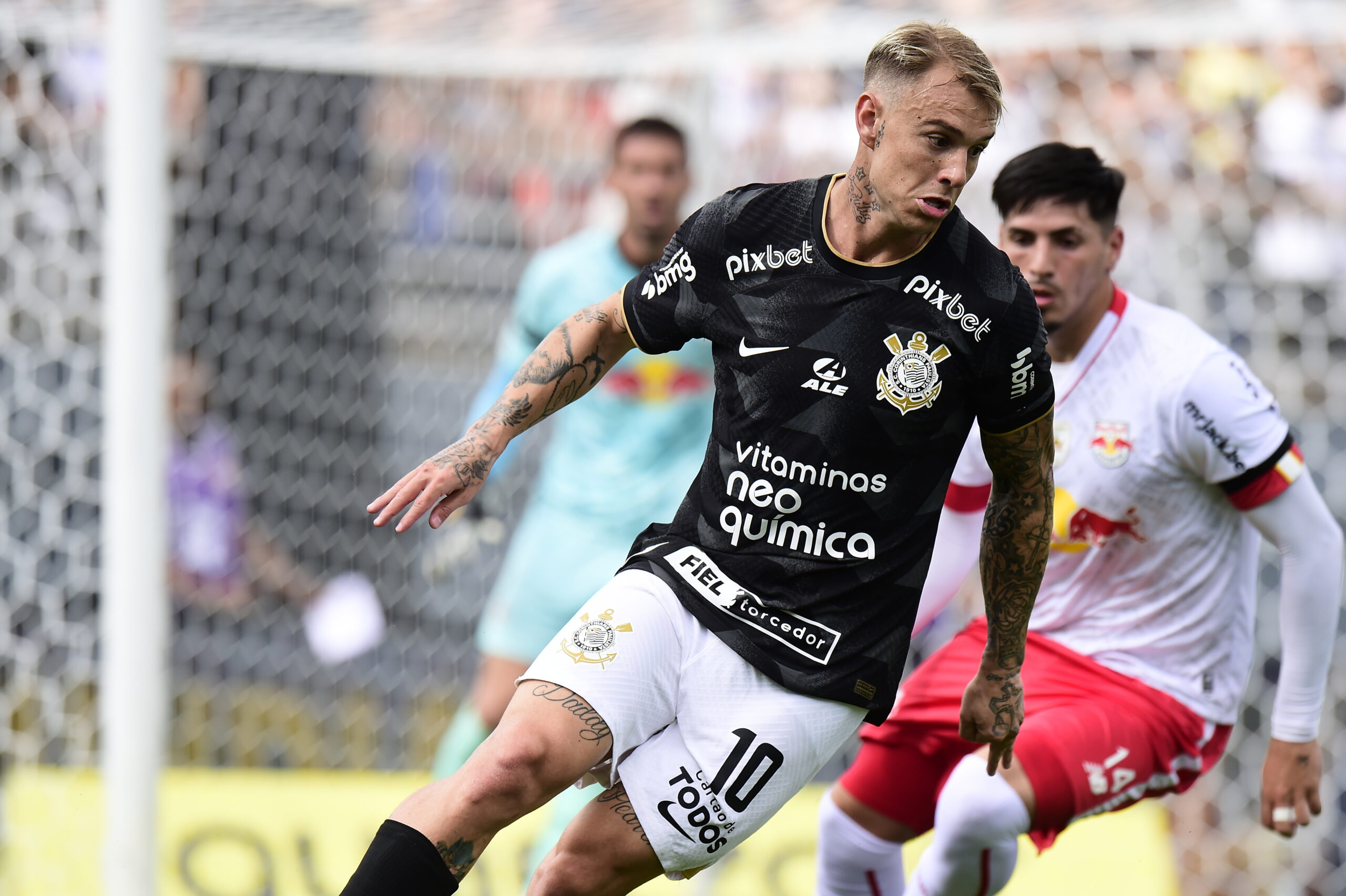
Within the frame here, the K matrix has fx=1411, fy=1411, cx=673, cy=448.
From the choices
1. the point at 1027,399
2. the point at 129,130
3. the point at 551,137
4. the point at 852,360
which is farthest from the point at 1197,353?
the point at 551,137

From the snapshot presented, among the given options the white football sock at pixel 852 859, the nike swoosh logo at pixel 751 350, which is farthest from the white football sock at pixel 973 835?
the nike swoosh logo at pixel 751 350

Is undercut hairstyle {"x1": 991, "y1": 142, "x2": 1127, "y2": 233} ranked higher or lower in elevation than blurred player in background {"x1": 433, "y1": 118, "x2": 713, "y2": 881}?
higher

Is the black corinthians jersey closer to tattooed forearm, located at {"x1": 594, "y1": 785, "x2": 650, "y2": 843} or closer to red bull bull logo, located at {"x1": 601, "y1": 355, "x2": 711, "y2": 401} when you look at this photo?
tattooed forearm, located at {"x1": 594, "y1": 785, "x2": 650, "y2": 843}

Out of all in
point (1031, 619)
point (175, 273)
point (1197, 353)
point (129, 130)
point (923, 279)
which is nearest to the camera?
point (923, 279)

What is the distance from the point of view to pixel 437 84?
24.5 ft

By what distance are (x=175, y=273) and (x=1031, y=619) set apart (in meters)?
4.78

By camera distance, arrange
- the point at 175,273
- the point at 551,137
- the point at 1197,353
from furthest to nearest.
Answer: the point at 551,137, the point at 175,273, the point at 1197,353

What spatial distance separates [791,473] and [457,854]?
3.00 feet

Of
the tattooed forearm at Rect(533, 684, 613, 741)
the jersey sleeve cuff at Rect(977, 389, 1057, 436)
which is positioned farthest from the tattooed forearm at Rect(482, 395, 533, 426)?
the jersey sleeve cuff at Rect(977, 389, 1057, 436)

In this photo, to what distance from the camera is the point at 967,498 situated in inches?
142

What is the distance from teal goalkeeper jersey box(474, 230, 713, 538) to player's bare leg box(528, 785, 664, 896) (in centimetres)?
246

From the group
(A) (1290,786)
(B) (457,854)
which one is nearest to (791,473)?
(B) (457,854)

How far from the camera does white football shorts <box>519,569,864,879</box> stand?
262cm

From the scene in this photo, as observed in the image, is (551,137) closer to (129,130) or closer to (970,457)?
(129,130)
